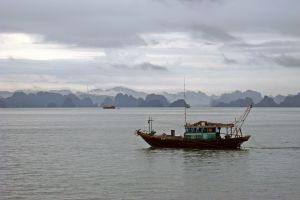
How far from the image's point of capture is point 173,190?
1914 inches

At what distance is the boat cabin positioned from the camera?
81.2m

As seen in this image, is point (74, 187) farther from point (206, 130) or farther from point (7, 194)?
point (206, 130)

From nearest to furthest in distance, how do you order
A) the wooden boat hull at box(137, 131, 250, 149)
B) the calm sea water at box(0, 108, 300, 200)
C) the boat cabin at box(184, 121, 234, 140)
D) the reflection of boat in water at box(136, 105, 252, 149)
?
the calm sea water at box(0, 108, 300, 200)
the boat cabin at box(184, 121, 234, 140)
the reflection of boat in water at box(136, 105, 252, 149)
the wooden boat hull at box(137, 131, 250, 149)

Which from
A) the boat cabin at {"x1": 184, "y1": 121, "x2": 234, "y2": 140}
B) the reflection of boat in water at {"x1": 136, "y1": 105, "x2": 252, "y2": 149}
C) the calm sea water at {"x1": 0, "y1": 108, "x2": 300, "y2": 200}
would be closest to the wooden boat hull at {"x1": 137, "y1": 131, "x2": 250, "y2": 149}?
the reflection of boat in water at {"x1": 136, "y1": 105, "x2": 252, "y2": 149}

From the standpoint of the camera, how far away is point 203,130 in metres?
81.8

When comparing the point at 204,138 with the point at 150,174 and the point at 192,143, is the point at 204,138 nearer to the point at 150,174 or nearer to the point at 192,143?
the point at 192,143

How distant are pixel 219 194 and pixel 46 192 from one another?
16.0 m

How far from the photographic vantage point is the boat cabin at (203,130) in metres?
81.2

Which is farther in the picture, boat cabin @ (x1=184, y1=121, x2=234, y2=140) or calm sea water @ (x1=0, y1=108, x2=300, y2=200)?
boat cabin @ (x1=184, y1=121, x2=234, y2=140)

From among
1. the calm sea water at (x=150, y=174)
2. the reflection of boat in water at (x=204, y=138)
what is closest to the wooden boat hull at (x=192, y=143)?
the reflection of boat in water at (x=204, y=138)

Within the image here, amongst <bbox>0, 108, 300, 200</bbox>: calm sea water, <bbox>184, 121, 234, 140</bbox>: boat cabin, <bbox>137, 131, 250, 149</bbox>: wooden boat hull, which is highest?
<bbox>184, 121, 234, 140</bbox>: boat cabin

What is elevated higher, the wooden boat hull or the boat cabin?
the boat cabin

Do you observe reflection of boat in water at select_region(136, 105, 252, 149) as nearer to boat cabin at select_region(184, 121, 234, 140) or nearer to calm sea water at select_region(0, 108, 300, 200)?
boat cabin at select_region(184, 121, 234, 140)

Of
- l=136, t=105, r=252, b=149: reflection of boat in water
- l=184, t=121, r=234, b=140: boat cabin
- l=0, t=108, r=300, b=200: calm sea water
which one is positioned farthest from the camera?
l=136, t=105, r=252, b=149: reflection of boat in water
